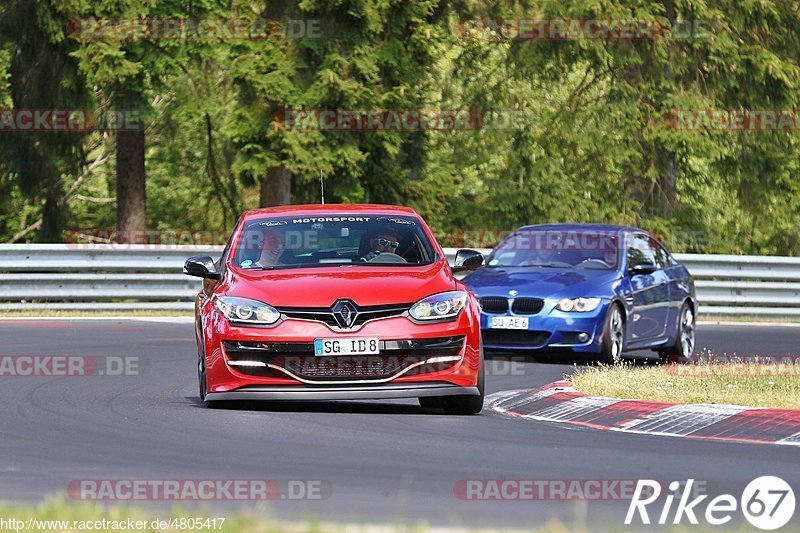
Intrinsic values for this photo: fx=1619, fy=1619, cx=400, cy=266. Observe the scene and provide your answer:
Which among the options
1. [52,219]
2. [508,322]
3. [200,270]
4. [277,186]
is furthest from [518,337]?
[52,219]

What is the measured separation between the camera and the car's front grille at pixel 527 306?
55.0 ft

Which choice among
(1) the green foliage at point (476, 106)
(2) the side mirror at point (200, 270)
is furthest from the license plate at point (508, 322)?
(1) the green foliage at point (476, 106)

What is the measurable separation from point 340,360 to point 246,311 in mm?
763

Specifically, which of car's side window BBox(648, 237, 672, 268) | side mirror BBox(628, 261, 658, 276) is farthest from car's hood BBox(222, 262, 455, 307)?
car's side window BBox(648, 237, 672, 268)

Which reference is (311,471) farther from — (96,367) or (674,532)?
(96,367)

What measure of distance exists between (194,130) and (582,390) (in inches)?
1299

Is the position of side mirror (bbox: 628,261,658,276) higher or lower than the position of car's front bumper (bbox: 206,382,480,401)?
higher

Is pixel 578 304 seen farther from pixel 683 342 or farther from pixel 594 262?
pixel 683 342

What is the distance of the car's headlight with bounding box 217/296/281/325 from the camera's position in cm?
1116

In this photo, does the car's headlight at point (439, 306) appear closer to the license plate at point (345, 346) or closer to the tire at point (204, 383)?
the license plate at point (345, 346)

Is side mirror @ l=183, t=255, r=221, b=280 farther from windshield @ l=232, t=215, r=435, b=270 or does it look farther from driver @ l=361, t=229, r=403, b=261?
driver @ l=361, t=229, r=403, b=261
